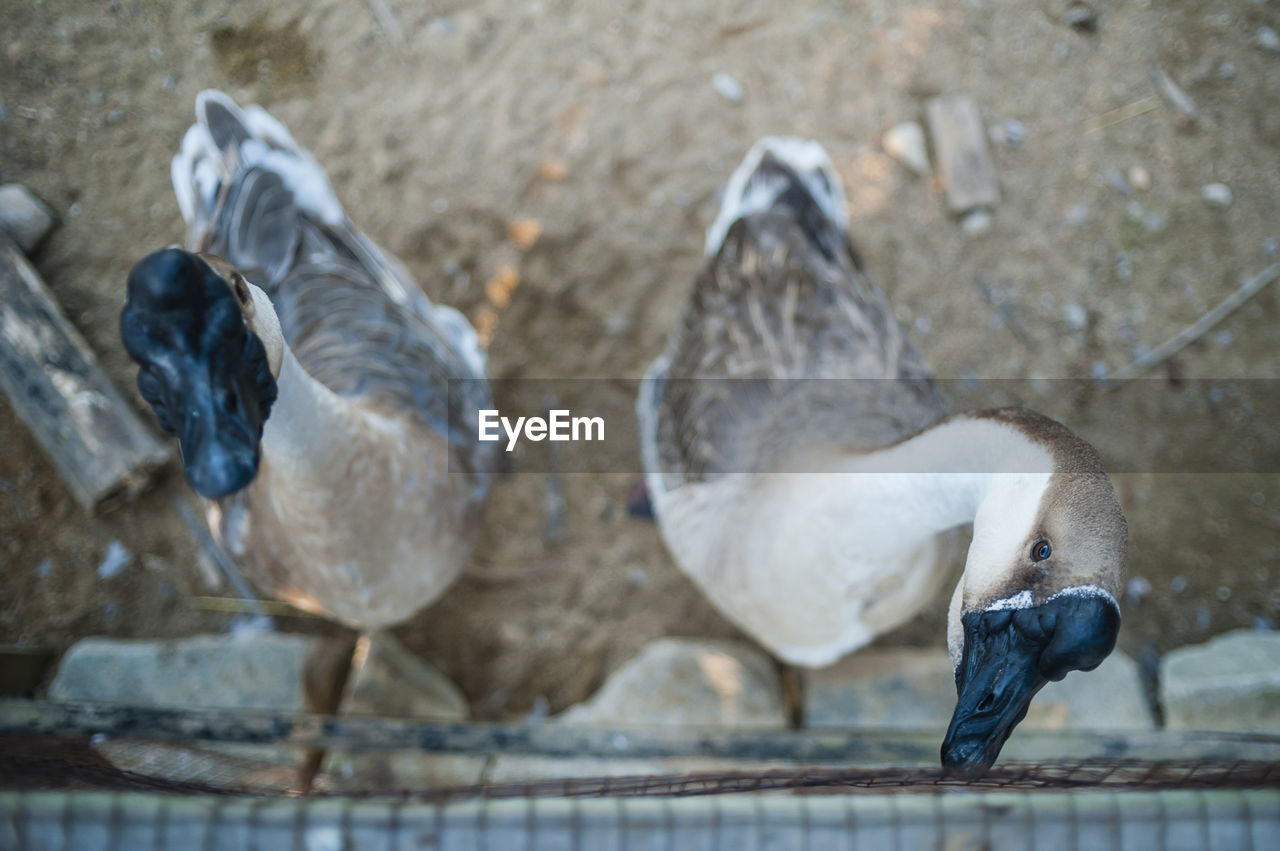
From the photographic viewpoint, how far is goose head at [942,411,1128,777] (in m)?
1.18

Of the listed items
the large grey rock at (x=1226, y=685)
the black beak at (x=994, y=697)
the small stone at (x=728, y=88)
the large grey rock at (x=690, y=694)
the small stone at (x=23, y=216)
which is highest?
the small stone at (x=23, y=216)

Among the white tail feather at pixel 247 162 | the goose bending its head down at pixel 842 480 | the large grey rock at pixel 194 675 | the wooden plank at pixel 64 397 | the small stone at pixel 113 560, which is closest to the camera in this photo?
the goose bending its head down at pixel 842 480

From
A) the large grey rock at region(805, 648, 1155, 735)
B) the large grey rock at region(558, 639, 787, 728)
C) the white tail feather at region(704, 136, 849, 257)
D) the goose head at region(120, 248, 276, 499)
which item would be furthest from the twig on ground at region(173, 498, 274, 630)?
the white tail feather at region(704, 136, 849, 257)

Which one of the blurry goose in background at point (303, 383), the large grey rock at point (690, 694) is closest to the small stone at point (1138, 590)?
the large grey rock at point (690, 694)

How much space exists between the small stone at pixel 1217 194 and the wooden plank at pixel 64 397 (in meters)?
4.38

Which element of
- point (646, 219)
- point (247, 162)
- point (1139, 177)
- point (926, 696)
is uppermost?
point (247, 162)

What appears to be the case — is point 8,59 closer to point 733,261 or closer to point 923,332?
point 733,261

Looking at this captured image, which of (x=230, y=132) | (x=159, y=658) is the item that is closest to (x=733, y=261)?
(x=230, y=132)

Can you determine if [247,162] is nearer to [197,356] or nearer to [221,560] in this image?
[221,560]

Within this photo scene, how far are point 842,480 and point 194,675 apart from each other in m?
2.13

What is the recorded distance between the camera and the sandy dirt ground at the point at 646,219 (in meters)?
2.80

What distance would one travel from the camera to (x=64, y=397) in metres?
2.64

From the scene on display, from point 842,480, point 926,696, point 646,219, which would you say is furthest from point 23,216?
point 926,696

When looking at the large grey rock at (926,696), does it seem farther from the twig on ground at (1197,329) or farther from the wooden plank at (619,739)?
the twig on ground at (1197,329)
